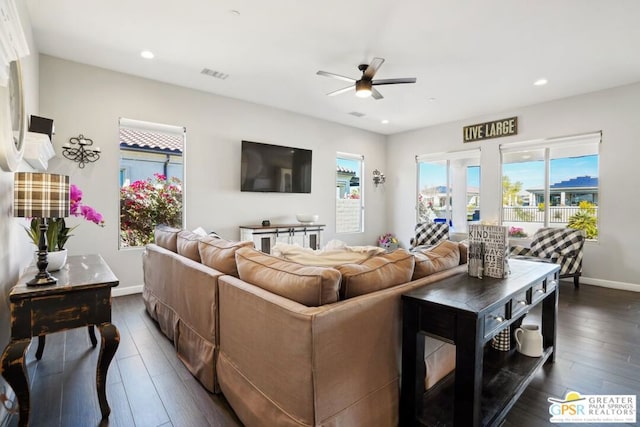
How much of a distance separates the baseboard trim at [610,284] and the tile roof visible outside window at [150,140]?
655 centimetres

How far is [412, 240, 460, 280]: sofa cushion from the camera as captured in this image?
1.94 m

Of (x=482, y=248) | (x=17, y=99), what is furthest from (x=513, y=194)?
(x=17, y=99)

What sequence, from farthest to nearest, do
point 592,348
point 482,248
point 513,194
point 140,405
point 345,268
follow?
point 513,194, point 592,348, point 482,248, point 140,405, point 345,268

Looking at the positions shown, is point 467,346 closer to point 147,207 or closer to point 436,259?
point 436,259

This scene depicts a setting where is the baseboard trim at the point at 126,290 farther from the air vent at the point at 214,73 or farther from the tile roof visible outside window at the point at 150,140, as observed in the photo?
the air vent at the point at 214,73

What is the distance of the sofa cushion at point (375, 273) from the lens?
1555 mm

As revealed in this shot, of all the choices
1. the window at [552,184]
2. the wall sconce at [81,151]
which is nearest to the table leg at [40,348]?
the wall sconce at [81,151]

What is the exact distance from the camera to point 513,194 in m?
5.65

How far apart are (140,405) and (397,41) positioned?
12.4ft

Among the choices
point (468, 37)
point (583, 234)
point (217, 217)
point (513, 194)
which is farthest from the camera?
point (513, 194)

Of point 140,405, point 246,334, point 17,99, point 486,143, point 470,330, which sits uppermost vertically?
point 486,143

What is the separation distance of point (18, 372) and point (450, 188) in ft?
22.0

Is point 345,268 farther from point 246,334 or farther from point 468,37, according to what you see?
point 468,37

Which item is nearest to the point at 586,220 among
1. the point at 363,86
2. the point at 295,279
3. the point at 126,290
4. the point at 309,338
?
the point at 363,86
